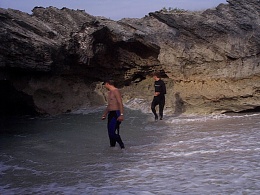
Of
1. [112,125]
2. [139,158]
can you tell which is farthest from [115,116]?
[139,158]

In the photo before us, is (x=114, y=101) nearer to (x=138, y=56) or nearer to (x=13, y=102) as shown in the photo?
(x=138, y=56)

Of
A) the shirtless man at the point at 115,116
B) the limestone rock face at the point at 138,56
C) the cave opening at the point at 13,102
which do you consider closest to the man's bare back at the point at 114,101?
the shirtless man at the point at 115,116

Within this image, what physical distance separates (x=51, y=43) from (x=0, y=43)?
5.93ft

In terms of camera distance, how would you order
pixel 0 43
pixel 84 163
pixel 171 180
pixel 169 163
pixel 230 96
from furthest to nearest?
pixel 230 96 < pixel 0 43 < pixel 84 163 < pixel 169 163 < pixel 171 180

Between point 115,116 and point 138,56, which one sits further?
point 138,56

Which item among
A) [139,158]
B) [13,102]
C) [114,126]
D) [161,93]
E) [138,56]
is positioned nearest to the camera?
[139,158]

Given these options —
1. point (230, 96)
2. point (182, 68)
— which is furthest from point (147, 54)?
point (230, 96)

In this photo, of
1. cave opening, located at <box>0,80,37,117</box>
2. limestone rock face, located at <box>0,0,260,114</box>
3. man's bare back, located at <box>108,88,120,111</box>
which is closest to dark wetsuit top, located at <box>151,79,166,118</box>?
limestone rock face, located at <box>0,0,260,114</box>

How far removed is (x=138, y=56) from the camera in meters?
16.2

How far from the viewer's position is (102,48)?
15.5m

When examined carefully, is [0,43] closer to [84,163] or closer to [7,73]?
[7,73]

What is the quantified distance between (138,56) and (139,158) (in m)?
8.77

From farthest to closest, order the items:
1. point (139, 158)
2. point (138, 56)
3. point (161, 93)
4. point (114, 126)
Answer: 1. point (138, 56)
2. point (161, 93)
3. point (114, 126)
4. point (139, 158)

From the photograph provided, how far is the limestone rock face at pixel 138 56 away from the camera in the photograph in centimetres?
1380
